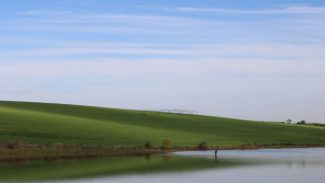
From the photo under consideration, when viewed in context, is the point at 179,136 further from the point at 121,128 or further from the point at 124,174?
the point at 124,174

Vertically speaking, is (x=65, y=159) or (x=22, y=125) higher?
(x=22, y=125)

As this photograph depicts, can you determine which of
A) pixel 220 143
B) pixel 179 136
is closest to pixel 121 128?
pixel 179 136

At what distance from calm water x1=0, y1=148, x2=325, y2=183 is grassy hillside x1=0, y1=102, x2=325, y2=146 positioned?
14.5 m

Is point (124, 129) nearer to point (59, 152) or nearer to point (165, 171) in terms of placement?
point (59, 152)

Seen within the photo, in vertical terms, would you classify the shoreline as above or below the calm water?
above

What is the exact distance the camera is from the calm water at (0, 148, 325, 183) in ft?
125

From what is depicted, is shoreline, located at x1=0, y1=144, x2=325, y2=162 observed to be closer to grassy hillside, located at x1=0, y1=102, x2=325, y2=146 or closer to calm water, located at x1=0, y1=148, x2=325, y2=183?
calm water, located at x1=0, y1=148, x2=325, y2=183

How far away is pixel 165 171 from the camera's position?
43.4 meters

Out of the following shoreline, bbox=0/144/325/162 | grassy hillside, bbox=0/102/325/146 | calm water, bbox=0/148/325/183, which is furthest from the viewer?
grassy hillside, bbox=0/102/325/146

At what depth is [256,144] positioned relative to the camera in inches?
3204

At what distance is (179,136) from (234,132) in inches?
625

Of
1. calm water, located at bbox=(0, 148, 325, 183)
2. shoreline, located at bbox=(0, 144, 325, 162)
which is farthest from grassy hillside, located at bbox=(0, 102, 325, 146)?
calm water, located at bbox=(0, 148, 325, 183)

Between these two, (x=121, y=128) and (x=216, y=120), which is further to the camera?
(x=216, y=120)

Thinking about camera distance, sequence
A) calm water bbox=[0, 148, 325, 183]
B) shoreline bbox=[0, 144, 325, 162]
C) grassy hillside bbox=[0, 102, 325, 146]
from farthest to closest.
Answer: grassy hillside bbox=[0, 102, 325, 146], shoreline bbox=[0, 144, 325, 162], calm water bbox=[0, 148, 325, 183]
